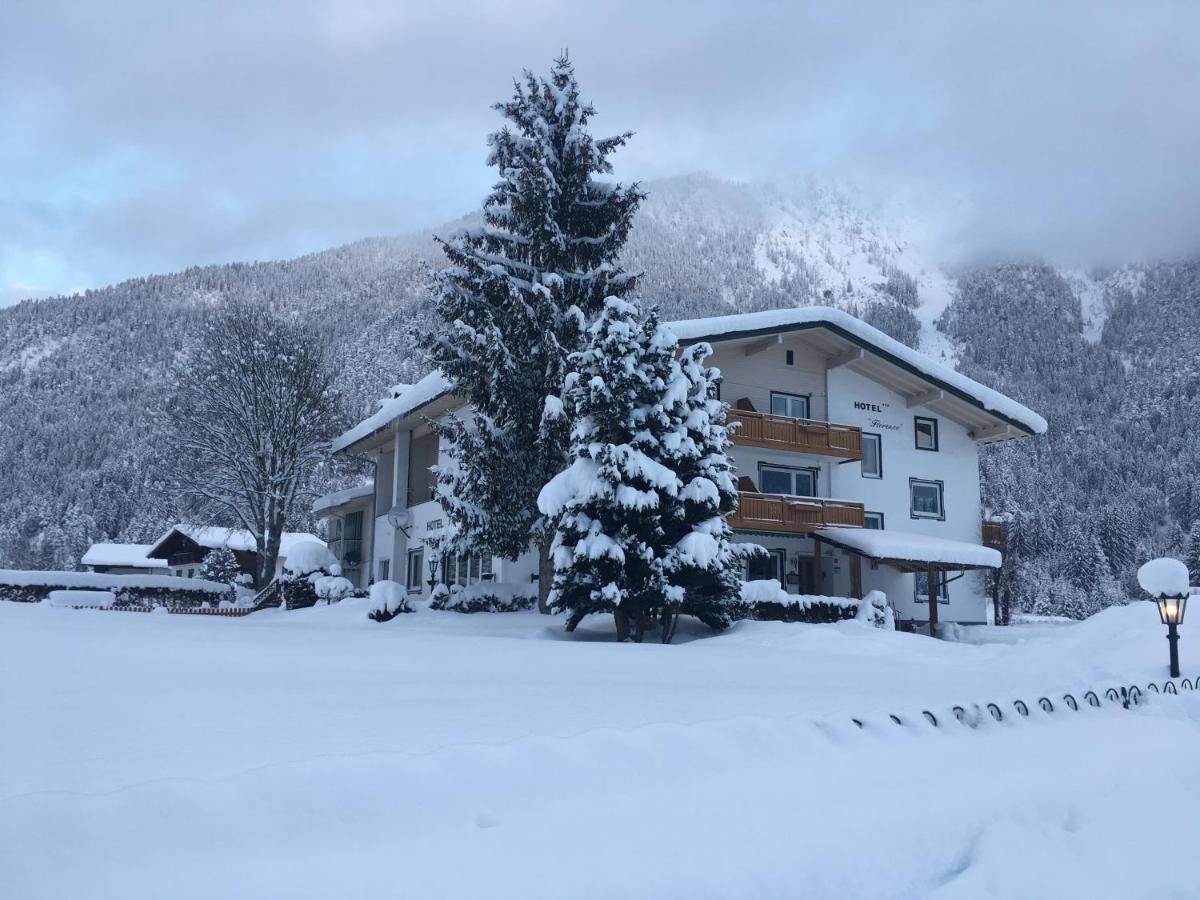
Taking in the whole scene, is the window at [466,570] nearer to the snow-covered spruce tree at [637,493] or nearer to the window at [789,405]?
the window at [789,405]

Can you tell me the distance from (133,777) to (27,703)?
2.19m

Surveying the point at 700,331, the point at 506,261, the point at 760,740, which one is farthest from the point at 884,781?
the point at 700,331

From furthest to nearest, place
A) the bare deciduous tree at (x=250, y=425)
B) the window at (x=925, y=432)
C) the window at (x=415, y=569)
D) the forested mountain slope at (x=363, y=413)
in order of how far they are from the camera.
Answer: the forested mountain slope at (x=363, y=413)
the bare deciduous tree at (x=250, y=425)
the window at (x=925, y=432)
the window at (x=415, y=569)

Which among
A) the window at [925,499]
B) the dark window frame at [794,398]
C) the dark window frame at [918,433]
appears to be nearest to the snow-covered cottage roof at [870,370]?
the dark window frame at [918,433]

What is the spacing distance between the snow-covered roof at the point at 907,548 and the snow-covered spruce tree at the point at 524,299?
10101mm

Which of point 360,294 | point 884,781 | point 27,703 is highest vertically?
point 360,294

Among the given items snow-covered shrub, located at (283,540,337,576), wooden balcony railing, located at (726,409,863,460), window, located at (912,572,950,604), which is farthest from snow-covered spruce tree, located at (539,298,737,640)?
window, located at (912,572,950,604)

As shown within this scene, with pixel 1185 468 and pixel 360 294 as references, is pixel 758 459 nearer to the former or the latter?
pixel 1185 468

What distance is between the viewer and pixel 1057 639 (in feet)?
56.9

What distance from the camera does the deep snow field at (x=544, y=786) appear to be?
14.1 ft

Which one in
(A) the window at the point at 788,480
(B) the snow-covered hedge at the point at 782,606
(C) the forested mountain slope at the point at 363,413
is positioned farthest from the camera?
(C) the forested mountain slope at the point at 363,413

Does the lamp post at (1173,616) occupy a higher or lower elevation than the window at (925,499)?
lower

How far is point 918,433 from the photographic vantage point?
111 ft

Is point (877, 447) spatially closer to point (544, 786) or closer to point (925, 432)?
point (925, 432)
